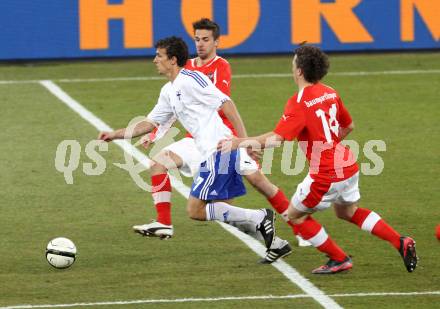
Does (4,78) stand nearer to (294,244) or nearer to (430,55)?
(430,55)

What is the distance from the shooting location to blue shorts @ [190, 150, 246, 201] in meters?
9.89

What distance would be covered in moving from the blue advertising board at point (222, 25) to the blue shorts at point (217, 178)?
11166 millimetres

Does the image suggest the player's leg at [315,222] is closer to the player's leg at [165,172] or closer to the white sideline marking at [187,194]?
the white sideline marking at [187,194]

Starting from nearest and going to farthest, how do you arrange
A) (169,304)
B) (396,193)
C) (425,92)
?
(169,304)
(396,193)
(425,92)

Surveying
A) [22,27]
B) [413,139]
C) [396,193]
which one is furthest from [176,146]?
[22,27]

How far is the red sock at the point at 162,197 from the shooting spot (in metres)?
10.9

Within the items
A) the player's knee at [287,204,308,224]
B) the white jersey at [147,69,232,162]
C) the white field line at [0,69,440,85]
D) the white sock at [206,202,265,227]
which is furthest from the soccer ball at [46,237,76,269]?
→ the white field line at [0,69,440,85]

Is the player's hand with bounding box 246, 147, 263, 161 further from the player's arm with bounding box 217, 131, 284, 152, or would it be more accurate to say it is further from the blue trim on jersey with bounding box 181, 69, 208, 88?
the blue trim on jersey with bounding box 181, 69, 208, 88

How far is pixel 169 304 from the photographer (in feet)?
28.7

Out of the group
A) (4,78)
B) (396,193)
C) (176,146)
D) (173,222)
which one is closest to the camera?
(176,146)

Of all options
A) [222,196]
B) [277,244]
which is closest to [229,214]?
[222,196]

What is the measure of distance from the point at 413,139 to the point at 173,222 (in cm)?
504

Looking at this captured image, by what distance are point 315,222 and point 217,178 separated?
3.04 feet

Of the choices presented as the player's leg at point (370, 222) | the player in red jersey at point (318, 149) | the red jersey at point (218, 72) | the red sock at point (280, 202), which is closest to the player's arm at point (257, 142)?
the player in red jersey at point (318, 149)
